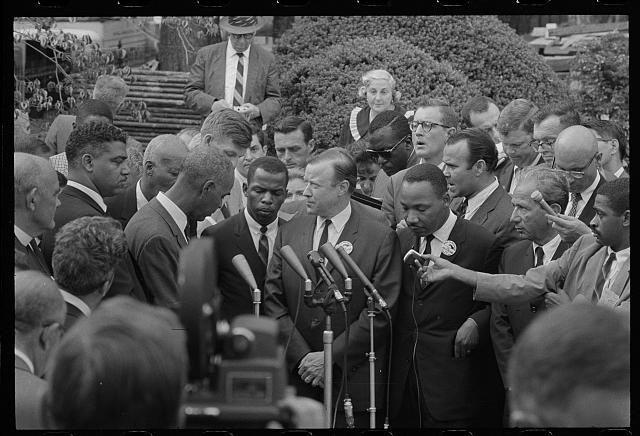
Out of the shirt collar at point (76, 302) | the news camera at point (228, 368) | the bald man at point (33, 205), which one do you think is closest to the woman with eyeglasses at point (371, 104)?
the bald man at point (33, 205)

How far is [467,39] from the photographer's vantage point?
25.6 ft

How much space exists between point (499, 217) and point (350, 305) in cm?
91

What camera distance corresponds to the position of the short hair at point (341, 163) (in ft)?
21.6

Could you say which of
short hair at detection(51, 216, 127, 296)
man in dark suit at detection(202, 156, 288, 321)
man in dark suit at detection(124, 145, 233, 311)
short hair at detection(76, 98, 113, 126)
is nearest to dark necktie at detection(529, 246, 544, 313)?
man in dark suit at detection(202, 156, 288, 321)

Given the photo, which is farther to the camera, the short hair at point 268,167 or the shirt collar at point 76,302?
the short hair at point 268,167

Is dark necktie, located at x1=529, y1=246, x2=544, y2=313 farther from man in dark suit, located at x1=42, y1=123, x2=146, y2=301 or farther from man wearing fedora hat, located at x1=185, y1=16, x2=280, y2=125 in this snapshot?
man in dark suit, located at x1=42, y1=123, x2=146, y2=301

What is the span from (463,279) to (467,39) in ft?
6.54

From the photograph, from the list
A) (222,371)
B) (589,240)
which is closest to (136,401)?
(222,371)

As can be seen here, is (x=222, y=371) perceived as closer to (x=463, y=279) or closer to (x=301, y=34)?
(x=463, y=279)

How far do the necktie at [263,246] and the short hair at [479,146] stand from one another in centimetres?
110

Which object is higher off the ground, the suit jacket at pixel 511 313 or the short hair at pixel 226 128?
the short hair at pixel 226 128

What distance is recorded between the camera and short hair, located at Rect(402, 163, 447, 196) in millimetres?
6496

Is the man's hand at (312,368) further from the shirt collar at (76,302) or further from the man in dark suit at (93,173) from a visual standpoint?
the shirt collar at (76,302)

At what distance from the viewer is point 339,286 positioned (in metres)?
6.49
